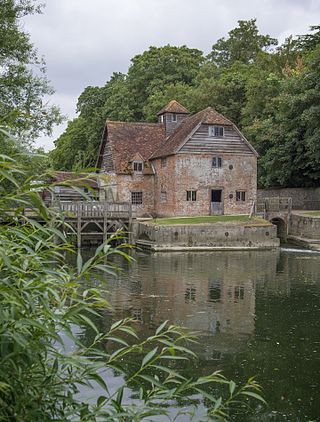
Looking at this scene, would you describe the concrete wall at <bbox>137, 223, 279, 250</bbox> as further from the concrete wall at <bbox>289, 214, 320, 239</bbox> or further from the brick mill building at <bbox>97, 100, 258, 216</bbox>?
the brick mill building at <bbox>97, 100, 258, 216</bbox>

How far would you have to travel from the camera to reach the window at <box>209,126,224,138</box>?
125 ft

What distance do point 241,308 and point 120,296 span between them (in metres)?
4.22

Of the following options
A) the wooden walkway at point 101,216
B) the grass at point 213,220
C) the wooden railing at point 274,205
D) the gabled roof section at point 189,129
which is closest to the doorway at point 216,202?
the grass at point 213,220

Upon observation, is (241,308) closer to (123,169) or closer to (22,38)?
(22,38)

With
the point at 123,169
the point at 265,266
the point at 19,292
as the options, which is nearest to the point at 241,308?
the point at 265,266

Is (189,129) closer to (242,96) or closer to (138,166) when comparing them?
(138,166)

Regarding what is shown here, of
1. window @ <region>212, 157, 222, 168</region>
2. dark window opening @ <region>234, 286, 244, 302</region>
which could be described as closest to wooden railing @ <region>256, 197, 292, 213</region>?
window @ <region>212, 157, 222, 168</region>

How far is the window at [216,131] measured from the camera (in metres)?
38.0

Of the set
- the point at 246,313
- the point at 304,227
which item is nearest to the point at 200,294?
the point at 246,313

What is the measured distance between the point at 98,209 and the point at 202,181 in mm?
8666

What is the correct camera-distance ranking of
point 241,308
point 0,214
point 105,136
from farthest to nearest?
1. point 105,136
2. point 241,308
3. point 0,214

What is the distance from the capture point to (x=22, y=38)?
22.2 m

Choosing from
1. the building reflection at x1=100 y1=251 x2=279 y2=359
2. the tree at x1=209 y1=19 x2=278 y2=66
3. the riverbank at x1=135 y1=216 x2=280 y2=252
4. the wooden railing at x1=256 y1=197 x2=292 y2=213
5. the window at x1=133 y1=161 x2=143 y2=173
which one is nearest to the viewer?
the building reflection at x1=100 y1=251 x2=279 y2=359

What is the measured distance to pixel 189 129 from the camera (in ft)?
126
